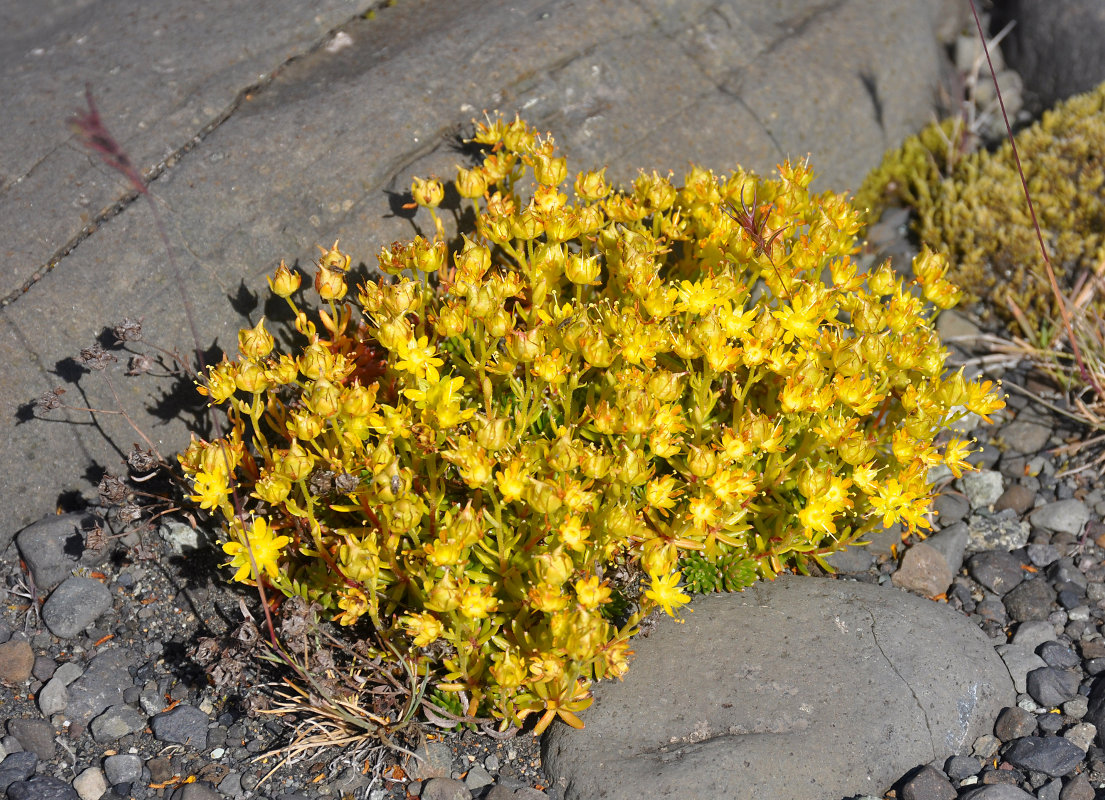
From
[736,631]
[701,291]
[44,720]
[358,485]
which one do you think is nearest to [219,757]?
[44,720]

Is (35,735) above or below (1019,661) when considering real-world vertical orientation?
above

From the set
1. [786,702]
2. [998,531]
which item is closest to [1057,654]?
[998,531]

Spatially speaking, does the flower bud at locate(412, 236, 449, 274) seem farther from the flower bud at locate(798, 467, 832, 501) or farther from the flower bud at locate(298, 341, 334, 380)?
the flower bud at locate(798, 467, 832, 501)

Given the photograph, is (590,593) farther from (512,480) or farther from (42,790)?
(42,790)

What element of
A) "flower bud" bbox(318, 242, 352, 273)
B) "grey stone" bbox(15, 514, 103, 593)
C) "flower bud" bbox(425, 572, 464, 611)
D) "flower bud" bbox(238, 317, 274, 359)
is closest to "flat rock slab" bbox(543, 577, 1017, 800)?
"flower bud" bbox(425, 572, 464, 611)

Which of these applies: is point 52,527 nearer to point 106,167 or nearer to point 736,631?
point 106,167

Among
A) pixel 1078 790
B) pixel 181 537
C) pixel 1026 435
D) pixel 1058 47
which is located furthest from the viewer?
pixel 1058 47
